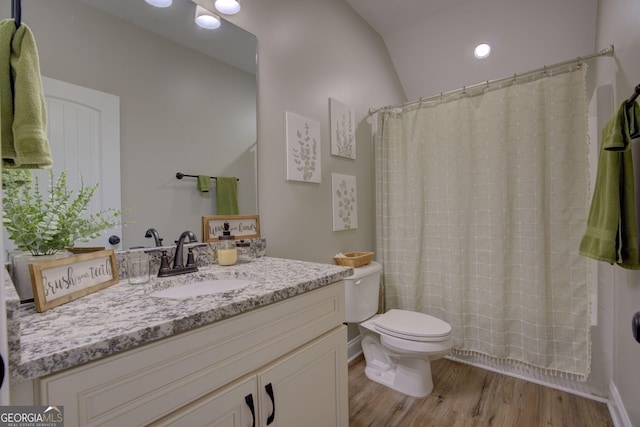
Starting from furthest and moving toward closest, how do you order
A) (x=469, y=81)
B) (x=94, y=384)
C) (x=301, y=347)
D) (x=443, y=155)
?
(x=469, y=81), (x=443, y=155), (x=301, y=347), (x=94, y=384)

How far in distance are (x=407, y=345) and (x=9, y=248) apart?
177cm

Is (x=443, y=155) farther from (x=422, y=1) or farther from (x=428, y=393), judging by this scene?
(x=428, y=393)

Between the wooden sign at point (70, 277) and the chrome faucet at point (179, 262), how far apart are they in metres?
0.18

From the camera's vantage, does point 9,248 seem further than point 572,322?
No

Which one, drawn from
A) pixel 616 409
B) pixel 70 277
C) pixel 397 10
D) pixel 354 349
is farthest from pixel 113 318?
pixel 397 10

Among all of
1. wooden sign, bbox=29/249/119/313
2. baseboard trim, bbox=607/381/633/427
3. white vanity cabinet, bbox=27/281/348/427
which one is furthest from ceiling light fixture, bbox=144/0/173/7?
baseboard trim, bbox=607/381/633/427

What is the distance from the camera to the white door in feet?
3.22

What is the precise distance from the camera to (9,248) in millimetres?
886

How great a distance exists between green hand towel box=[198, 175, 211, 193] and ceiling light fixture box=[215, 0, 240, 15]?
0.83m

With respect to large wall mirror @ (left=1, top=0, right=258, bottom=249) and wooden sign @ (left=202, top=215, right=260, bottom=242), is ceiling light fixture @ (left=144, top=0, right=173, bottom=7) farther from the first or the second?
wooden sign @ (left=202, top=215, right=260, bottom=242)

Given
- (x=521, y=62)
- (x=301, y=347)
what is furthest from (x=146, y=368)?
(x=521, y=62)

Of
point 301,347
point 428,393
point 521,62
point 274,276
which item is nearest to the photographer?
point 301,347

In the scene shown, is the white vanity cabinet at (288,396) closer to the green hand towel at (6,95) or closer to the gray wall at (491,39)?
the green hand towel at (6,95)

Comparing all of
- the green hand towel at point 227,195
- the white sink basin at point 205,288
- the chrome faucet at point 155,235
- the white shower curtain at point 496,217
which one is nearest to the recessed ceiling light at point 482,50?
the white shower curtain at point 496,217
